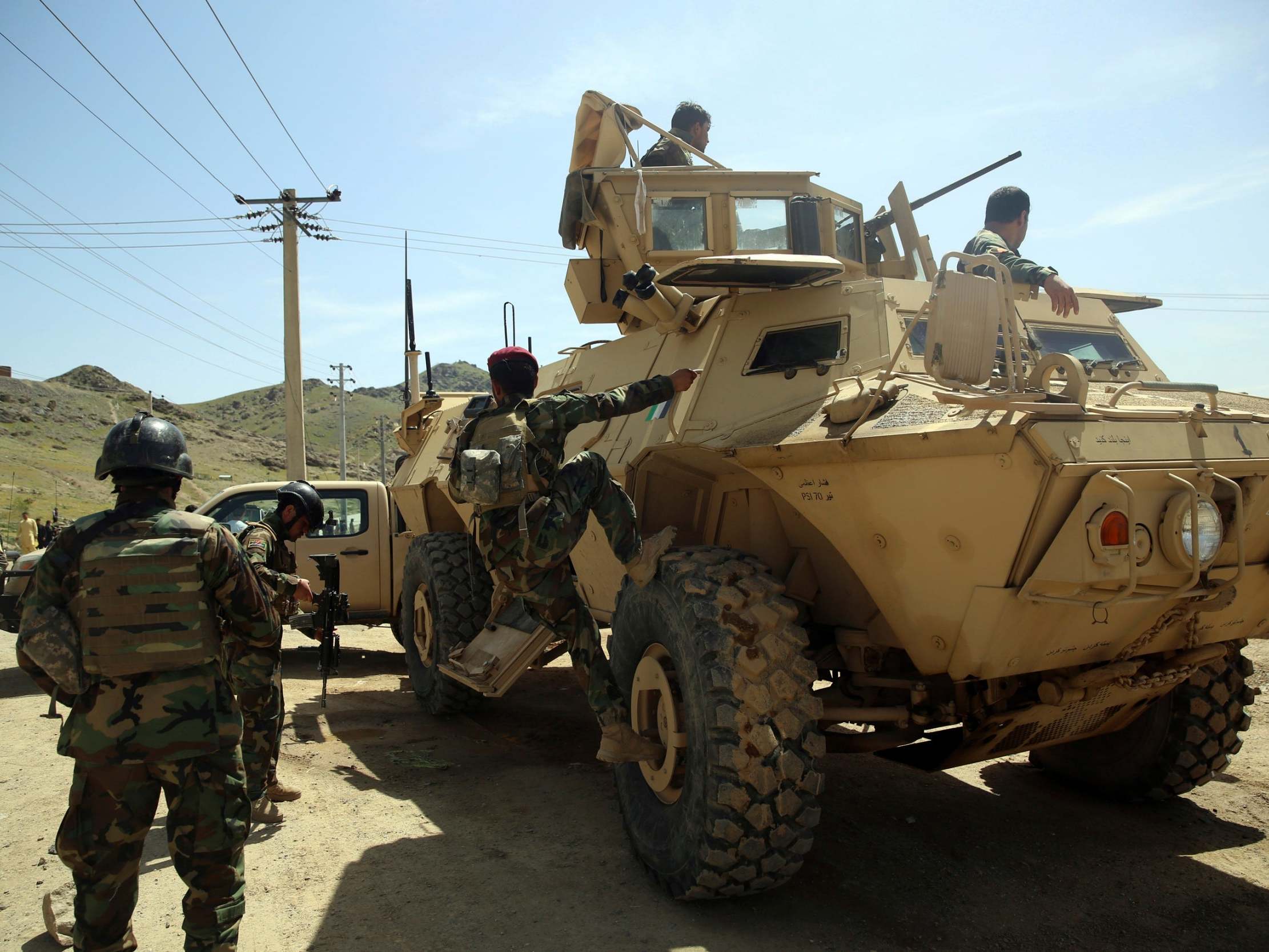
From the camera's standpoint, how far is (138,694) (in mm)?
Answer: 2797

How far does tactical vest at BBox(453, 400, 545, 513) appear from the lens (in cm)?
383

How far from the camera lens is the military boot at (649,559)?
396 cm

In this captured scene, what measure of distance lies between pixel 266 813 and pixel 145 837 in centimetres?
190

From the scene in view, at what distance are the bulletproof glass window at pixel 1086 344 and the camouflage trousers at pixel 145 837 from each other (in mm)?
3817

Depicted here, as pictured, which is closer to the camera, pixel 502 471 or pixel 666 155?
pixel 502 471

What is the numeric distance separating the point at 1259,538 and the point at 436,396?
6.63 metres

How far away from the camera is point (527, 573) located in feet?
13.3

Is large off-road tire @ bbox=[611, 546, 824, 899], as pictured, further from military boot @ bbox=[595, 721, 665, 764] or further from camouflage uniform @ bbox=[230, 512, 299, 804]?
camouflage uniform @ bbox=[230, 512, 299, 804]

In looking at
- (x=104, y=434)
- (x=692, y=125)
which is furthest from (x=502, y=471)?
(x=104, y=434)

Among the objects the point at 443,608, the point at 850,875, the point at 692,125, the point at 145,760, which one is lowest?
the point at 850,875

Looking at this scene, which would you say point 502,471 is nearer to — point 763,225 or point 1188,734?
point 763,225

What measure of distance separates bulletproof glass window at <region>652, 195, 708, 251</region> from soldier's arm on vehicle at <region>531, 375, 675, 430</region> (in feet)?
5.94

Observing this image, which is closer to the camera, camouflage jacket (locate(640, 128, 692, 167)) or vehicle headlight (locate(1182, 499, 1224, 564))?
vehicle headlight (locate(1182, 499, 1224, 564))

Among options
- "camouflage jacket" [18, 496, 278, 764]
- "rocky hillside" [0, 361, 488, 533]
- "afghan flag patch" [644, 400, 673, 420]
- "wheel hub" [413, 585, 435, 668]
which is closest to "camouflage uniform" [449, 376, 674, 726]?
"afghan flag patch" [644, 400, 673, 420]
